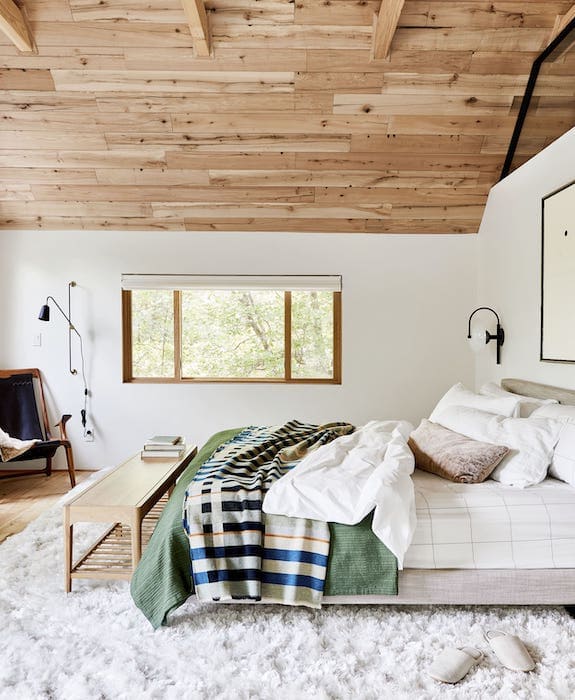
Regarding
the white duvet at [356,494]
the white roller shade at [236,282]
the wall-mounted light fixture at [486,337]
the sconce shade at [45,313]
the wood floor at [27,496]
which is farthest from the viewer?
the white roller shade at [236,282]

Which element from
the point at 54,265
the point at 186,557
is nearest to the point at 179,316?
the point at 54,265

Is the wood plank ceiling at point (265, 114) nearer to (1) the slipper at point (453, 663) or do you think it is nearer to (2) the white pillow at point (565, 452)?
(2) the white pillow at point (565, 452)

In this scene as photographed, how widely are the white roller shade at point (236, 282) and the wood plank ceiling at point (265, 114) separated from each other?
410 millimetres

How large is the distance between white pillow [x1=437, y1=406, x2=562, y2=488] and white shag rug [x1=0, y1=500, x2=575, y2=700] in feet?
1.79

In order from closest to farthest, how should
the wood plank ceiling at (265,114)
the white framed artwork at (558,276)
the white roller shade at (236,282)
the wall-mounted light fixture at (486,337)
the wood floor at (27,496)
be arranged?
the white framed artwork at (558,276) → the wood plank ceiling at (265,114) → the wood floor at (27,496) → the wall-mounted light fixture at (486,337) → the white roller shade at (236,282)

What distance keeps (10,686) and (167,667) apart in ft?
1.60

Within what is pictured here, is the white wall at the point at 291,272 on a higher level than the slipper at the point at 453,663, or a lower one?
higher

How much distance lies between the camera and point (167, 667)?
182 centimetres

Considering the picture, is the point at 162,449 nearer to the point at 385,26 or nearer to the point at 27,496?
the point at 27,496

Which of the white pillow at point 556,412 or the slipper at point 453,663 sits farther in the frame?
the white pillow at point 556,412

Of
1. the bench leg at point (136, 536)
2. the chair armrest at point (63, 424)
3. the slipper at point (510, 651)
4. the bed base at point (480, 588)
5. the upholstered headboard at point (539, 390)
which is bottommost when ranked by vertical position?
the slipper at point (510, 651)

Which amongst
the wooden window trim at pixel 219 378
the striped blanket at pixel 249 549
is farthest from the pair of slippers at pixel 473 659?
the wooden window trim at pixel 219 378

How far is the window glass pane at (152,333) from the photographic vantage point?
469cm

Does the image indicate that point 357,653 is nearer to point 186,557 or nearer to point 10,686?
point 186,557
